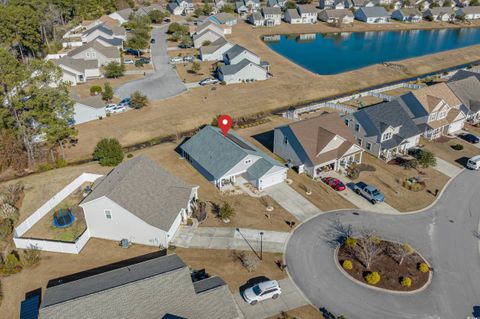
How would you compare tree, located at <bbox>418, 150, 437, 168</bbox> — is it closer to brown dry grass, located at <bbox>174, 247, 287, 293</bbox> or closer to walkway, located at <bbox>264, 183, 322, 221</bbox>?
walkway, located at <bbox>264, 183, 322, 221</bbox>

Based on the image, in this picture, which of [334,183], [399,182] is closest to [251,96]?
[334,183]

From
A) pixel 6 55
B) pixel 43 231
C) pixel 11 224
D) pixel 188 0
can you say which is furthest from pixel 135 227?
pixel 188 0

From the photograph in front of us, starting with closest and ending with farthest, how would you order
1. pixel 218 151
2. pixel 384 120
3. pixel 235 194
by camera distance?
pixel 235 194 < pixel 218 151 < pixel 384 120

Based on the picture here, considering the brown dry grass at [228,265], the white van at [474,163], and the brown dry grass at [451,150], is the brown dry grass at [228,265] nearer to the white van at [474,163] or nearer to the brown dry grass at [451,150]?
the white van at [474,163]

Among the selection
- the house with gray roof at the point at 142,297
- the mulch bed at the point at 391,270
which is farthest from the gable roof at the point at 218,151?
the house with gray roof at the point at 142,297

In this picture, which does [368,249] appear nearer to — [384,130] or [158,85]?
[384,130]

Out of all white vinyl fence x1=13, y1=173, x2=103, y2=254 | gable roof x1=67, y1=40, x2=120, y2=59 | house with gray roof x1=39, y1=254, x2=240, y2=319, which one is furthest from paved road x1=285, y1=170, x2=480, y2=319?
gable roof x1=67, y1=40, x2=120, y2=59
